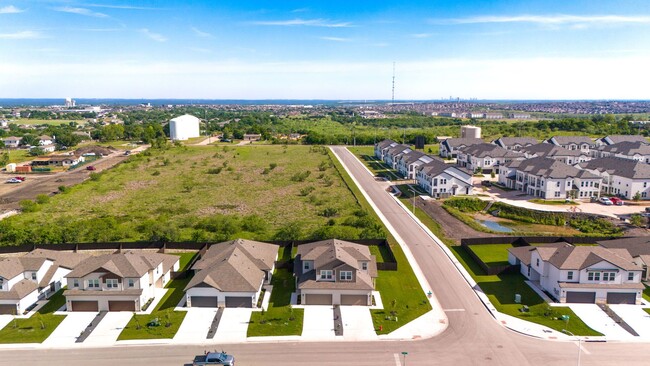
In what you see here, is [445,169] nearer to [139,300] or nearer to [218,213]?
[218,213]

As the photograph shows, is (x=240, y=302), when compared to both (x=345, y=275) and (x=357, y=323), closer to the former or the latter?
(x=345, y=275)

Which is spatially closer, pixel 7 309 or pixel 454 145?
pixel 7 309

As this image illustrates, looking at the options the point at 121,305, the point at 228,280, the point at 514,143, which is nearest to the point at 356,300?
the point at 228,280

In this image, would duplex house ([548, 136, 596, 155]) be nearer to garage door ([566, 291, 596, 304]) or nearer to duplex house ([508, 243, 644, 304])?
duplex house ([508, 243, 644, 304])

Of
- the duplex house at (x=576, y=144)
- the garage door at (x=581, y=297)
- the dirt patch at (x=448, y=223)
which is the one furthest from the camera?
the duplex house at (x=576, y=144)

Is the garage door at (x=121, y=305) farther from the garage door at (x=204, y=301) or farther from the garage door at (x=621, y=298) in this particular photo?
the garage door at (x=621, y=298)

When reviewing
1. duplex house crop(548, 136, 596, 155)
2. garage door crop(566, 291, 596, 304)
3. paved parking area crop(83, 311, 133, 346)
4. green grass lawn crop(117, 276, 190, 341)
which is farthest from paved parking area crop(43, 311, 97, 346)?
duplex house crop(548, 136, 596, 155)

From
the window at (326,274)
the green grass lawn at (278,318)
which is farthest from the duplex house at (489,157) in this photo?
the green grass lawn at (278,318)
